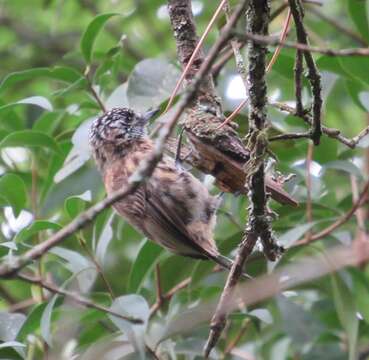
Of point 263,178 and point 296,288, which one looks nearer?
point 263,178

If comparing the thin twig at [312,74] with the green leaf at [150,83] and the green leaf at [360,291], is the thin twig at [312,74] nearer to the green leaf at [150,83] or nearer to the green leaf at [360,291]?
the green leaf at [150,83]

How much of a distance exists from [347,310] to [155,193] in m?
1.22

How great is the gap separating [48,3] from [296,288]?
358 cm

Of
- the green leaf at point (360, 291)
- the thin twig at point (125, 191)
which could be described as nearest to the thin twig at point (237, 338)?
the green leaf at point (360, 291)

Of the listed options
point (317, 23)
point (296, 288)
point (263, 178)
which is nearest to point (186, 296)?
point (296, 288)

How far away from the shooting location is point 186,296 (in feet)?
16.0

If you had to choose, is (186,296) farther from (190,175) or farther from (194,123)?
(194,123)

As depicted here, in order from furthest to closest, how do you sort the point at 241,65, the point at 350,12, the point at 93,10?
1. the point at 93,10
2. the point at 350,12
3. the point at 241,65

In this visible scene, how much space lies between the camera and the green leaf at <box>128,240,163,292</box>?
4.61 metres

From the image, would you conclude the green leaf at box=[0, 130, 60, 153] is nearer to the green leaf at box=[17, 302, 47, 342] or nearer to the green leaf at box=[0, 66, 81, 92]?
the green leaf at box=[0, 66, 81, 92]

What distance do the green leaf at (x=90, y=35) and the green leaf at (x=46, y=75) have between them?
12cm

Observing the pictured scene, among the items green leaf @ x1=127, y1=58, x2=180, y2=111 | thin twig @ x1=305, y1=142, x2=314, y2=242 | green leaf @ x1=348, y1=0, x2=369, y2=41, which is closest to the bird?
green leaf @ x1=127, y1=58, x2=180, y2=111

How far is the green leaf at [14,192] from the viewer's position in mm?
4586

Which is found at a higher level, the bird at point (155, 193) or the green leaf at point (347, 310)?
the bird at point (155, 193)
